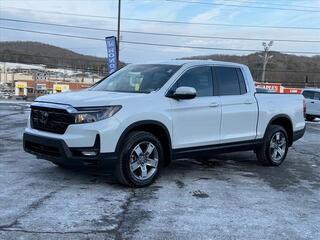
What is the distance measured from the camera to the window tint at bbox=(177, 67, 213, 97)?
24.3 feet

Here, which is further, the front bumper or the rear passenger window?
the rear passenger window

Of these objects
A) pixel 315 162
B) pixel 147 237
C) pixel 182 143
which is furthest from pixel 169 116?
pixel 315 162

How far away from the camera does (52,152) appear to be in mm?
6523

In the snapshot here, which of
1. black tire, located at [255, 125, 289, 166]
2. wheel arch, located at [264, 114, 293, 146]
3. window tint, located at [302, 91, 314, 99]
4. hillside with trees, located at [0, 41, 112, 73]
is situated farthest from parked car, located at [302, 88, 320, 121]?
hillside with trees, located at [0, 41, 112, 73]

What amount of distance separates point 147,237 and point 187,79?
338 centimetres

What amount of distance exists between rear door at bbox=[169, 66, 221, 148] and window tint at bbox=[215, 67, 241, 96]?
0.22 m

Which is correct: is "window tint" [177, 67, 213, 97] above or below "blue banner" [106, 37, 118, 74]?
below

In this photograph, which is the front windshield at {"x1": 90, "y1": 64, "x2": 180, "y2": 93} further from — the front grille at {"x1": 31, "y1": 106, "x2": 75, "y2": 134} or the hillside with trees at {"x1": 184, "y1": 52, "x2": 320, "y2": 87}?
the hillside with trees at {"x1": 184, "y1": 52, "x2": 320, "y2": 87}

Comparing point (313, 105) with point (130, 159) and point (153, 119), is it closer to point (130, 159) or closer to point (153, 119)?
point (153, 119)

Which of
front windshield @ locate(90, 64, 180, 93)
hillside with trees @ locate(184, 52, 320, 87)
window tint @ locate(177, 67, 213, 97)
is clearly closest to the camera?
front windshield @ locate(90, 64, 180, 93)

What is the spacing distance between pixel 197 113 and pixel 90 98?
1.77m

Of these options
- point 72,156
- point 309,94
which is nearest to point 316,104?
point 309,94

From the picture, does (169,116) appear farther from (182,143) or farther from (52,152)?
(52,152)

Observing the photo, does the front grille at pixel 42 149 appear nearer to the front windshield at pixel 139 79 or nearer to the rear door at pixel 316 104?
the front windshield at pixel 139 79
